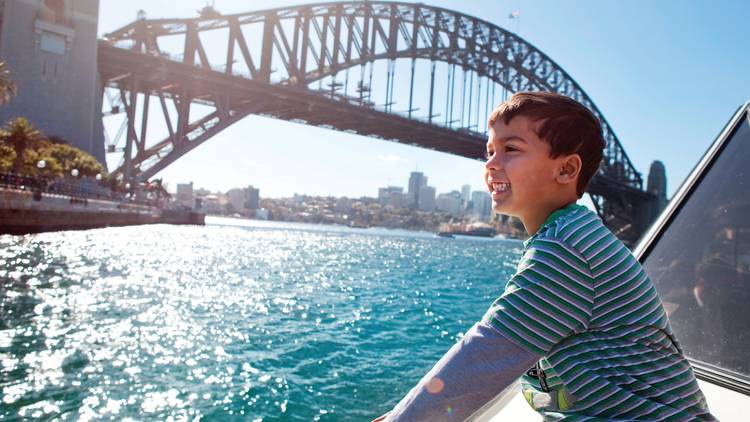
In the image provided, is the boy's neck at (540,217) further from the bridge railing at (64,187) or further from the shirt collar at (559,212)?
the bridge railing at (64,187)

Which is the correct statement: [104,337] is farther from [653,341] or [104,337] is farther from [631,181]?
[631,181]

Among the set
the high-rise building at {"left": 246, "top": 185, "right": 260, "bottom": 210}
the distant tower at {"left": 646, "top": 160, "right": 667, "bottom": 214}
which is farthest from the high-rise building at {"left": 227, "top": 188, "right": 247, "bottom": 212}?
the distant tower at {"left": 646, "top": 160, "right": 667, "bottom": 214}

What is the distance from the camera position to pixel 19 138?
20094 mm

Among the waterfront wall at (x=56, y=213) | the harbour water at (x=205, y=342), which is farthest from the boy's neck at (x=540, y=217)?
the waterfront wall at (x=56, y=213)

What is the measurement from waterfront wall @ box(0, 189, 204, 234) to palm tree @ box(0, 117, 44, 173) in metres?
2.59

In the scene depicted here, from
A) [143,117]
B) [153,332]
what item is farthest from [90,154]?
[153,332]

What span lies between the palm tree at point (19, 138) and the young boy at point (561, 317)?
24.2 meters

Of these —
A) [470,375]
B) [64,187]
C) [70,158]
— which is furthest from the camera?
[70,158]

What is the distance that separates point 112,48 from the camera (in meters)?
26.7

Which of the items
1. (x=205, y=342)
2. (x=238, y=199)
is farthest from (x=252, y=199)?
(x=205, y=342)

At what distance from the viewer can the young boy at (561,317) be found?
66 cm

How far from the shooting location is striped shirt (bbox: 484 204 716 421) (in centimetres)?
67

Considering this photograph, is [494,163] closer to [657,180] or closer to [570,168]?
[570,168]

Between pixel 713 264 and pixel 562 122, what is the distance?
1187 mm
